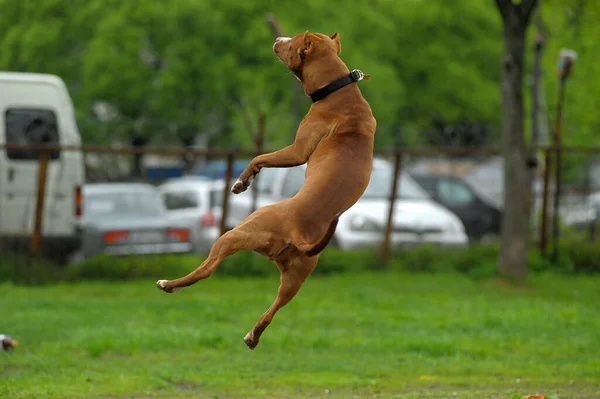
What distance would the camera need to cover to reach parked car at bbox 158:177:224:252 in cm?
1950

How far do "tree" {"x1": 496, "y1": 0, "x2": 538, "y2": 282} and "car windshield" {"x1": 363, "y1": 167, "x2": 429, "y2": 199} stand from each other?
8.30ft

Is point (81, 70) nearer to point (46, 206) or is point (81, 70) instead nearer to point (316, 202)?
point (46, 206)

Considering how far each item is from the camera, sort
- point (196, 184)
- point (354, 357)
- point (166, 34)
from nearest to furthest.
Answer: point (354, 357) < point (196, 184) < point (166, 34)

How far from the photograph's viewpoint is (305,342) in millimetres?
10922

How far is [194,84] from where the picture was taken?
36.3 m

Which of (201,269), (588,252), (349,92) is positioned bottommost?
(588,252)

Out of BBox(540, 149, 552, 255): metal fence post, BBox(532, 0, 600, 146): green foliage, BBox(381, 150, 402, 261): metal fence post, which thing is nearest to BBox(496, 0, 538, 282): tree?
BBox(381, 150, 402, 261): metal fence post

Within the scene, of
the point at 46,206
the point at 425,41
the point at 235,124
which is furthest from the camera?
the point at 425,41

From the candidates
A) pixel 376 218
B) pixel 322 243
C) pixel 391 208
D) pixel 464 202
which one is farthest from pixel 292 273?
pixel 464 202

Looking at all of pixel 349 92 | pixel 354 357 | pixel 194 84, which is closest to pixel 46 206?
pixel 354 357

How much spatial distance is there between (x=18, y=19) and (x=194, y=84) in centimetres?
671

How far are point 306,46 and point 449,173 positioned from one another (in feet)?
58.2

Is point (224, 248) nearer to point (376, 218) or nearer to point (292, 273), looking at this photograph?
point (292, 273)

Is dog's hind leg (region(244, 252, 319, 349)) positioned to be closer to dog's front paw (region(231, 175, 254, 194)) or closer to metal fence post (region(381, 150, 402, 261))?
dog's front paw (region(231, 175, 254, 194))
